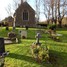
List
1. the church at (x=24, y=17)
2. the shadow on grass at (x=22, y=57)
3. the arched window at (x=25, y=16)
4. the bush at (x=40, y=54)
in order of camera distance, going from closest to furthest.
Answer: the bush at (x=40, y=54), the shadow on grass at (x=22, y=57), the church at (x=24, y=17), the arched window at (x=25, y=16)

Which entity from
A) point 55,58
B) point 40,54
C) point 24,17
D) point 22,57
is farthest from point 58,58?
point 24,17

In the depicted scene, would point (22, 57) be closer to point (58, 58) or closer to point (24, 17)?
point (58, 58)

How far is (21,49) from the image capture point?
17.8m

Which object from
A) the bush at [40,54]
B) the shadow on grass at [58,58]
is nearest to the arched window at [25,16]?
the shadow on grass at [58,58]

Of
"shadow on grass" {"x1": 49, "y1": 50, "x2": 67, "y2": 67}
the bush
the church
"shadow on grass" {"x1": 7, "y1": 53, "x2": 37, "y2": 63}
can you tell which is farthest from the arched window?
the bush

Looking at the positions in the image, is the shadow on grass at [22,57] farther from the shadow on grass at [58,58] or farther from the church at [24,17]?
the church at [24,17]

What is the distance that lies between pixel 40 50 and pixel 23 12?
3639 cm

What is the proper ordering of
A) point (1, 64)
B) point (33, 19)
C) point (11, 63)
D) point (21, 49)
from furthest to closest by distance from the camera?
point (33, 19)
point (21, 49)
point (11, 63)
point (1, 64)

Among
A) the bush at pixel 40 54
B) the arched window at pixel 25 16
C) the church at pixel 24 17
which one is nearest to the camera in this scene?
the bush at pixel 40 54

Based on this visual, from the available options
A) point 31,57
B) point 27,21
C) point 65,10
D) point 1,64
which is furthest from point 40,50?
point 65,10

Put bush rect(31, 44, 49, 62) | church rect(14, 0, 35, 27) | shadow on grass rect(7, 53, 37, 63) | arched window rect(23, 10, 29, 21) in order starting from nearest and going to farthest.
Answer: bush rect(31, 44, 49, 62) → shadow on grass rect(7, 53, 37, 63) → church rect(14, 0, 35, 27) → arched window rect(23, 10, 29, 21)

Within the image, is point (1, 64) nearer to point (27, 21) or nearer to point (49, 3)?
point (27, 21)

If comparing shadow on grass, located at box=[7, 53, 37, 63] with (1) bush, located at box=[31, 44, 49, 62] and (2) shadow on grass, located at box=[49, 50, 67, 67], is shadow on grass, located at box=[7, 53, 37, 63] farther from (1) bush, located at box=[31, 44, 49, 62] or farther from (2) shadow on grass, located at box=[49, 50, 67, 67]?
(2) shadow on grass, located at box=[49, 50, 67, 67]

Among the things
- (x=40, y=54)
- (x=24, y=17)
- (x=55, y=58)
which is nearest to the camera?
(x=40, y=54)
